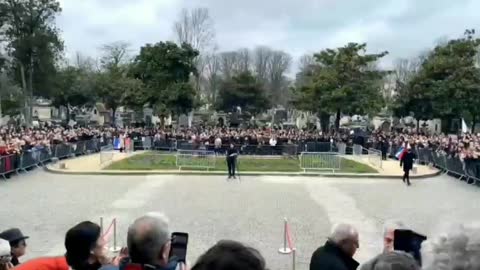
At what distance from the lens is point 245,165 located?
3014 centimetres

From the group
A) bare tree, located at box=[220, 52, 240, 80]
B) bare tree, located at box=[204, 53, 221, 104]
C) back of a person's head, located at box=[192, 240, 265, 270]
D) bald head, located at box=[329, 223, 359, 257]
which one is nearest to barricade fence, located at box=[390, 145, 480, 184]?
bald head, located at box=[329, 223, 359, 257]

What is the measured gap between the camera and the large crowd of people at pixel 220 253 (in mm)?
2377

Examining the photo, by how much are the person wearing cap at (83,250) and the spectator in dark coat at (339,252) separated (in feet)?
6.10

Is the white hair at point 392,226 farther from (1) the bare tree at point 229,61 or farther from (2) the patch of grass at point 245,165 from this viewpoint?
(1) the bare tree at point 229,61

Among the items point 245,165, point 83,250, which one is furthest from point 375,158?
point 83,250

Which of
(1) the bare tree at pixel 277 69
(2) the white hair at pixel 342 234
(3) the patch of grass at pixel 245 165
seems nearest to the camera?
(2) the white hair at pixel 342 234

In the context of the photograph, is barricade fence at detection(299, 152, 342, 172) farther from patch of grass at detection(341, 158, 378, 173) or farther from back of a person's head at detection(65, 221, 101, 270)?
back of a person's head at detection(65, 221, 101, 270)

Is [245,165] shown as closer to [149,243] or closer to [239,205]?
[239,205]

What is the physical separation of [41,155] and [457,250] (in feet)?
96.8

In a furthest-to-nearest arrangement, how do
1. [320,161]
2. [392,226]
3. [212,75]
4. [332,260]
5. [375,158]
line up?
1. [212,75]
2. [375,158]
3. [320,161]
4. [392,226]
5. [332,260]

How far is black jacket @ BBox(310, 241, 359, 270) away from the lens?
4691mm

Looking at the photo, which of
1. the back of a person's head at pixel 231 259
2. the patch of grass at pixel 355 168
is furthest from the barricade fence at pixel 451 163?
the back of a person's head at pixel 231 259

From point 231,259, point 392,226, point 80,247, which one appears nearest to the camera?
point 231,259

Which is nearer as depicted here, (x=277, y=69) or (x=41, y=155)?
(x=41, y=155)
